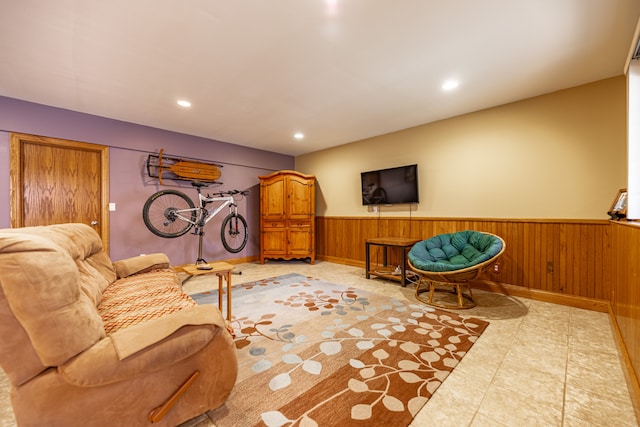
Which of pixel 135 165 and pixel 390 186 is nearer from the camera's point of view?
pixel 135 165

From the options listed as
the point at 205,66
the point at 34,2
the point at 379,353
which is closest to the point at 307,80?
the point at 205,66

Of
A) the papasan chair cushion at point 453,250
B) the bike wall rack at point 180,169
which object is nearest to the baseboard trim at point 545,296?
the papasan chair cushion at point 453,250

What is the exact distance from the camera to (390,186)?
4590 millimetres

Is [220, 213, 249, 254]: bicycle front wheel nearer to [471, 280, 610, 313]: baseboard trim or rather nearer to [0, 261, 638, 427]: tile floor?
[0, 261, 638, 427]: tile floor

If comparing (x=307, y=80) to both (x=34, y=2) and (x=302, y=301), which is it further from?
(x=302, y=301)

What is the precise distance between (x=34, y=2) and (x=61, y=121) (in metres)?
2.38

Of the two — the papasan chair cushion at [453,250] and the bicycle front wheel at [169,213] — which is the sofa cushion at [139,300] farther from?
the papasan chair cushion at [453,250]

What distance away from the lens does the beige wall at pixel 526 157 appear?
9.23 feet

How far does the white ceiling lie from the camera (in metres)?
1.87

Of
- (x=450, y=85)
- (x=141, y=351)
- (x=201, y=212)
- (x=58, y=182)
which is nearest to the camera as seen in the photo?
(x=141, y=351)

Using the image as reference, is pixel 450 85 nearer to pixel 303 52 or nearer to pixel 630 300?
pixel 303 52

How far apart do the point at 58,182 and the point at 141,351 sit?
3.96 meters

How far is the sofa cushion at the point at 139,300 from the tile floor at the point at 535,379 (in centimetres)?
61

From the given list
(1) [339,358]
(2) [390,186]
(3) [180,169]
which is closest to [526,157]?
(2) [390,186]
